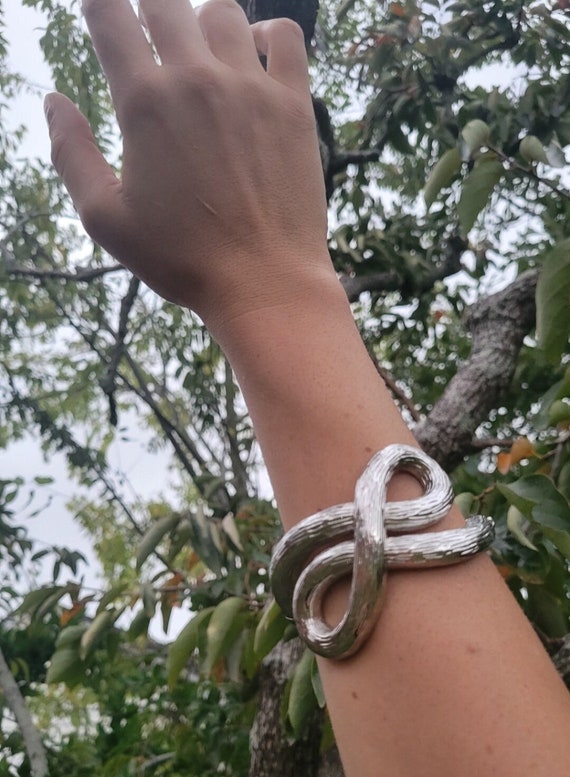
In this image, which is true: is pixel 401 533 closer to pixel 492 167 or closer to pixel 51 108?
pixel 51 108

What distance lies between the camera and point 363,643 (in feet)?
1.36

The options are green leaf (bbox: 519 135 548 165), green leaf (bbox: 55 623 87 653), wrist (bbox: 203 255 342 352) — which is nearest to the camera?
wrist (bbox: 203 255 342 352)

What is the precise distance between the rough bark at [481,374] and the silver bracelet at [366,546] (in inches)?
41.7

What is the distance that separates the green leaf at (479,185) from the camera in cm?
95

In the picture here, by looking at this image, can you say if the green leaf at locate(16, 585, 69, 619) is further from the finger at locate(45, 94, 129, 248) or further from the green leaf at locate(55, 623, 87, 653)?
the finger at locate(45, 94, 129, 248)

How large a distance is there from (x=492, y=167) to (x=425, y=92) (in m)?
1.00

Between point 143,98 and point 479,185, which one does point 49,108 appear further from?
point 479,185

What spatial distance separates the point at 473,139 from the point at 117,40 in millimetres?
611

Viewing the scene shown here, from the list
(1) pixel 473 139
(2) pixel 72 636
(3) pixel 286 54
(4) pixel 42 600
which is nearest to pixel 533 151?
(1) pixel 473 139

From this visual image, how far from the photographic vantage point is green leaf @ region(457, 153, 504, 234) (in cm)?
95

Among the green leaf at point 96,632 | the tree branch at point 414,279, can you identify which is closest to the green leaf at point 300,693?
the green leaf at point 96,632

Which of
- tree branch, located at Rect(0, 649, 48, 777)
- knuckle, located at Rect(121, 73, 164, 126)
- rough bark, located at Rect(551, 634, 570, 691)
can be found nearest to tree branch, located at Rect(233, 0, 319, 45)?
knuckle, located at Rect(121, 73, 164, 126)

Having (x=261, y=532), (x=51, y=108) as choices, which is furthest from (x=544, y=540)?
(x=261, y=532)

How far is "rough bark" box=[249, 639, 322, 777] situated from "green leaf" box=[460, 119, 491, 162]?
37.3 inches
